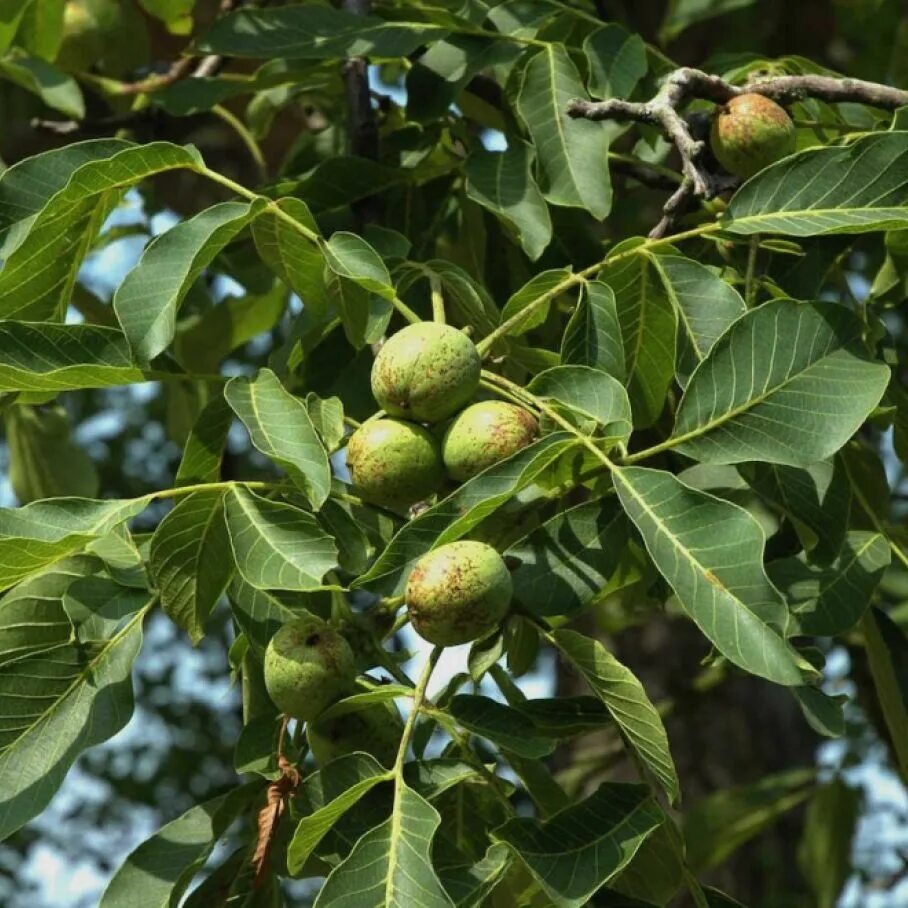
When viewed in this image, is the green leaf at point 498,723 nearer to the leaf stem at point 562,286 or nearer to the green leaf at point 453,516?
the green leaf at point 453,516

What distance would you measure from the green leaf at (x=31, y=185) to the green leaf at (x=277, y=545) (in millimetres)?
381

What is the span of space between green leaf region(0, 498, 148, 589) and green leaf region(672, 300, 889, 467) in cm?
47

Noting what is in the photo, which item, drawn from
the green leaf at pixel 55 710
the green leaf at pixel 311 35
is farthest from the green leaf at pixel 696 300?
the green leaf at pixel 55 710

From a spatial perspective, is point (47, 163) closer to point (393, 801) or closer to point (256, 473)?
point (393, 801)

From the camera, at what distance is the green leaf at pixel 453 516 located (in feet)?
3.63

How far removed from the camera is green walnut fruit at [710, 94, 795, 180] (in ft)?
4.60

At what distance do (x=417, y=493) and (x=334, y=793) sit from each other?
0.82 feet

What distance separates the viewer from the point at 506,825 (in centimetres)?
114

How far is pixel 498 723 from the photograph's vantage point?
46.5 inches

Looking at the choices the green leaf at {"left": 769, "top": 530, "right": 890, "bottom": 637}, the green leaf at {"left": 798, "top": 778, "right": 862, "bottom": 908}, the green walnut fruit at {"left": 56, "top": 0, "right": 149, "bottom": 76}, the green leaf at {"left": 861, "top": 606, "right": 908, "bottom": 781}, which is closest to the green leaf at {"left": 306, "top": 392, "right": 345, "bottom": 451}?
the green leaf at {"left": 769, "top": 530, "right": 890, "bottom": 637}

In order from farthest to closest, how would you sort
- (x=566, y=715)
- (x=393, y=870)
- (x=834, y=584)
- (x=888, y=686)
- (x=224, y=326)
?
1. (x=224, y=326)
2. (x=888, y=686)
3. (x=834, y=584)
4. (x=566, y=715)
5. (x=393, y=870)

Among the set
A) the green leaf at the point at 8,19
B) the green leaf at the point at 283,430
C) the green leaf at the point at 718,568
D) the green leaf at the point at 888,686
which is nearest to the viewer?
the green leaf at the point at 718,568

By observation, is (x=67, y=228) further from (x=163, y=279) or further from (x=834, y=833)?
(x=834, y=833)

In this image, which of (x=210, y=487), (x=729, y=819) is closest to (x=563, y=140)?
(x=210, y=487)
